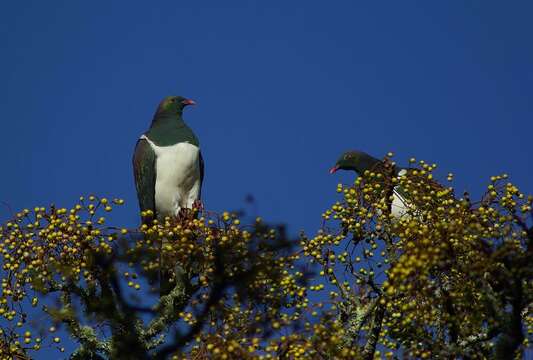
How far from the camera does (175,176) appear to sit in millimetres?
10172

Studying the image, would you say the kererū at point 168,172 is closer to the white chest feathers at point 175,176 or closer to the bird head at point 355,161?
the white chest feathers at point 175,176

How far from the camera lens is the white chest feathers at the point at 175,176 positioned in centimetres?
1017

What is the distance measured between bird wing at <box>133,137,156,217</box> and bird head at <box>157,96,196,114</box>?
75 centimetres

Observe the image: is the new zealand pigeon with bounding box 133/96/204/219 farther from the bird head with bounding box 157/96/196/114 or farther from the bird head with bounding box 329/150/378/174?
the bird head with bounding box 329/150/378/174

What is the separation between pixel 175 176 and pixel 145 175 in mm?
349

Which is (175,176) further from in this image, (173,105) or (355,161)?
(355,161)

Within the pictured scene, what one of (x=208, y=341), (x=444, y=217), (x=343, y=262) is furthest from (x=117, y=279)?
(x=444, y=217)

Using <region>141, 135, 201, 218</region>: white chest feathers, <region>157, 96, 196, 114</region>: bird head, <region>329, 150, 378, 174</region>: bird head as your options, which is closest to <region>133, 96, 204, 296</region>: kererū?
<region>141, 135, 201, 218</region>: white chest feathers

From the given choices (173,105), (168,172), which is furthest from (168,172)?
(173,105)

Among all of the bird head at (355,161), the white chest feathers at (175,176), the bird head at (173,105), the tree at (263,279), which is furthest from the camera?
the bird head at (355,161)

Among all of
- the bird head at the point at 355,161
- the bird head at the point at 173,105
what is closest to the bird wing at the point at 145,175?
the bird head at the point at 173,105

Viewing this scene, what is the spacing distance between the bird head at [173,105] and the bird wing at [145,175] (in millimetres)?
752

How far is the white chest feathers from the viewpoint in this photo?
10.2m

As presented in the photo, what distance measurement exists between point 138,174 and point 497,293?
483cm
